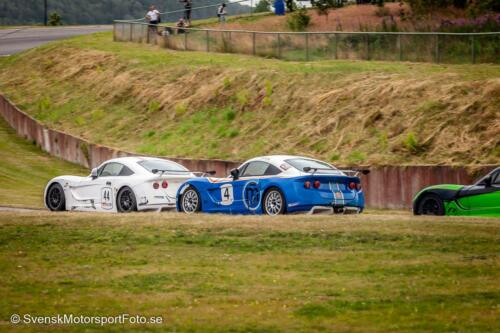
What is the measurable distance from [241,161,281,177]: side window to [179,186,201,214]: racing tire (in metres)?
1.20

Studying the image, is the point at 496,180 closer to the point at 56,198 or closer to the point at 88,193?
the point at 88,193

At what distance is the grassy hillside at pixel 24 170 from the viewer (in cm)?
3172

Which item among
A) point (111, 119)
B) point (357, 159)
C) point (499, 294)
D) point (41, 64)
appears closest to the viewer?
point (499, 294)

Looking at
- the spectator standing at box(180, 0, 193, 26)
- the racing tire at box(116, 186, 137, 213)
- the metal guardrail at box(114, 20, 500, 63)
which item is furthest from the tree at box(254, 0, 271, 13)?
the racing tire at box(116, 186, 137, 213)

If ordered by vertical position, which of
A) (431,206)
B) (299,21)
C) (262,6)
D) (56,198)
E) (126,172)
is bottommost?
(431,206)

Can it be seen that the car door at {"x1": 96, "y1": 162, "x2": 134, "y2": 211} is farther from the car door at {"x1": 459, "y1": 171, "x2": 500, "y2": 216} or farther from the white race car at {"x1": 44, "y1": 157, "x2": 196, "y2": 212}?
the car door at {"x1": 459, "y1": 171, "x2": 500, "y2": 216}

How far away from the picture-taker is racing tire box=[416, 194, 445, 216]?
78.7 ft

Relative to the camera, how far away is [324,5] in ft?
174

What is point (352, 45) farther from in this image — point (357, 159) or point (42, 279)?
point (42, 279)

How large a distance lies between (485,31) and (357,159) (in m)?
10.7

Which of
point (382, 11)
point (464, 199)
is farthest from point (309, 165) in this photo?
point (382, 11)

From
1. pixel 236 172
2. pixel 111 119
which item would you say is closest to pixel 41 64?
pixel 111 119

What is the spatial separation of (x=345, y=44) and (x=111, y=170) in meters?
18.3

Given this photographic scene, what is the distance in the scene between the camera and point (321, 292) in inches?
579
